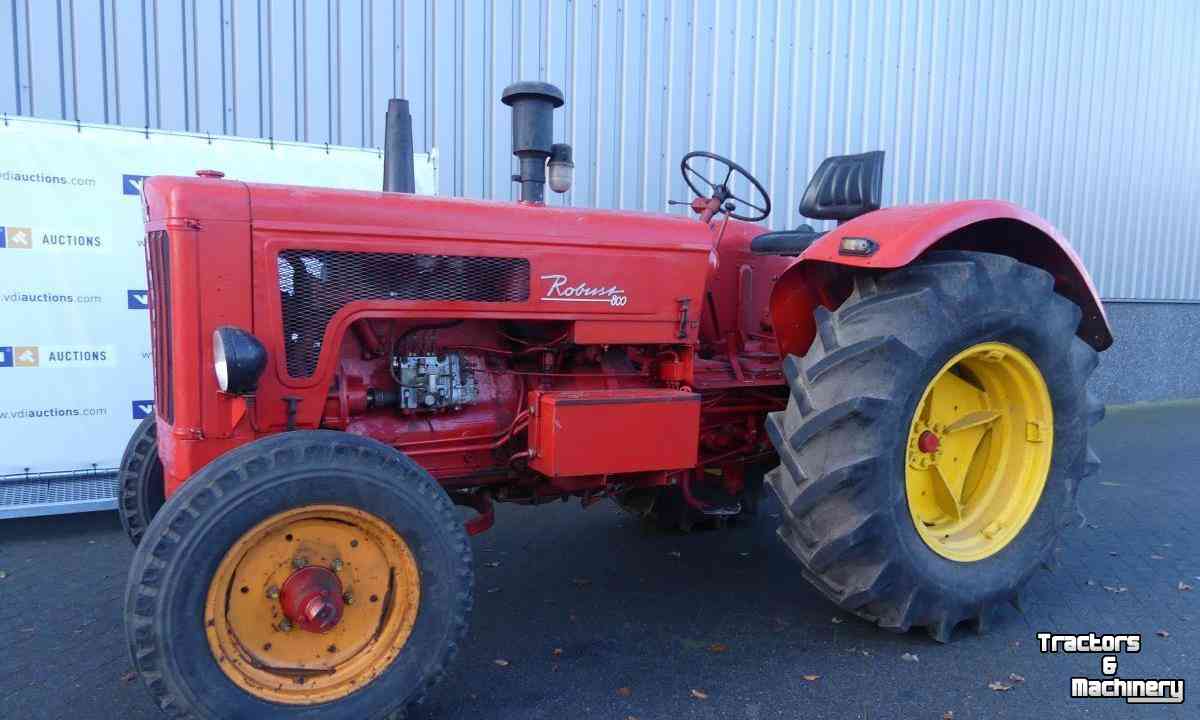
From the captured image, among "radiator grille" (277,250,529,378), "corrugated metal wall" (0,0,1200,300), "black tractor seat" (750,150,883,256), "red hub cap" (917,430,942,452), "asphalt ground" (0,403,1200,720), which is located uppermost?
"corrugated metal wall" (0,0,1200,300)

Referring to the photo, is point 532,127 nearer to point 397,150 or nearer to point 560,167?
point 560,167

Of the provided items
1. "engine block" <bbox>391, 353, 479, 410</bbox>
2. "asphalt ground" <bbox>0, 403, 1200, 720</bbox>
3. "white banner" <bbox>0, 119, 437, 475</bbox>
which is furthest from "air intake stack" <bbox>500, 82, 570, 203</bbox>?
"white banner" <bbox>0, 119, 437, 475</bbox>

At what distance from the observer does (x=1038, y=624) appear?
11.0 ft

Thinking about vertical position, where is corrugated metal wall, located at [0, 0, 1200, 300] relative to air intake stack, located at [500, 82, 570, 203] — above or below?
above

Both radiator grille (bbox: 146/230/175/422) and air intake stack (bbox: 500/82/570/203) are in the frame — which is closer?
radiator grille (bbox: 146/230/175/422)

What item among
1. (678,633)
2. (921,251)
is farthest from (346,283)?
(921,251)

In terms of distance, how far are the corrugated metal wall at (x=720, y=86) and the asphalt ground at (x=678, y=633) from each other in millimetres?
2682

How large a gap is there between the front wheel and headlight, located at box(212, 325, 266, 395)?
192mm

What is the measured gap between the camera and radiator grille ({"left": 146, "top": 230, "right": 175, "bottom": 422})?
2.56 metres

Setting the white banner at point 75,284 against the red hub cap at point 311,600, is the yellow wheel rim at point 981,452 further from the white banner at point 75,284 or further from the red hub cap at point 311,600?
the white banner at point 75,284

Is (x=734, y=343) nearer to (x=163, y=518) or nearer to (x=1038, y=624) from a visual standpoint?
(x=1038, y=624)

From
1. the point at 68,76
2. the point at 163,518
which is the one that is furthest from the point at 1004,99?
the point at 163,518

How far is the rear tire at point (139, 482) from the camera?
10.4 ft

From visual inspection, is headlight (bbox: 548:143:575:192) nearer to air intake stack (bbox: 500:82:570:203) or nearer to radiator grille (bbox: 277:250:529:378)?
air intake stack (bbox: 500:82:570:203)
